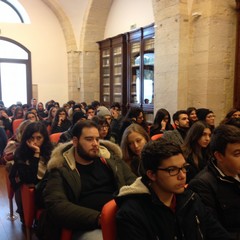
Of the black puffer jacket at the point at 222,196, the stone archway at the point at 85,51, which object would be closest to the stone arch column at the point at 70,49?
the stone archway at the point at 85,51

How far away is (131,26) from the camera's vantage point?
27.5ft

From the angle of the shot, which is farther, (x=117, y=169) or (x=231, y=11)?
(x=231, y=11)

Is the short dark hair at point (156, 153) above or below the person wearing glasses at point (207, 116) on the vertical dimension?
above

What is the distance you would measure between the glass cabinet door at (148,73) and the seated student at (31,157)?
468cm

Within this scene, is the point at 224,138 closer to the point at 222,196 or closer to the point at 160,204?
the point at 222,196

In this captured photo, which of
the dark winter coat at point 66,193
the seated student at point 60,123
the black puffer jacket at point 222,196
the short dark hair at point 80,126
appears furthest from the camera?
the seated student at point 60,123

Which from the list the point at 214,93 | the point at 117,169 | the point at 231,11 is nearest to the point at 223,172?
the point at 117,169

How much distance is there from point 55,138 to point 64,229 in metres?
2.13

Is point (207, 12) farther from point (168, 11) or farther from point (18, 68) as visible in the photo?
point (18, 68)

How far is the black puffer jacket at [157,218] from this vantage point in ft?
4.72

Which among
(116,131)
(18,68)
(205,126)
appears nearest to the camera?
(205,126)

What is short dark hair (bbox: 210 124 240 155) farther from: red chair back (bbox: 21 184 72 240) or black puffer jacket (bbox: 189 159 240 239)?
red chair back (bbox: 21 184 72 240)

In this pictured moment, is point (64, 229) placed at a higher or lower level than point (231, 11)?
lower

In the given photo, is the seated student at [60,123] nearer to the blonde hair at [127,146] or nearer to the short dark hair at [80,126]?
the blonde hair at [127,146]
